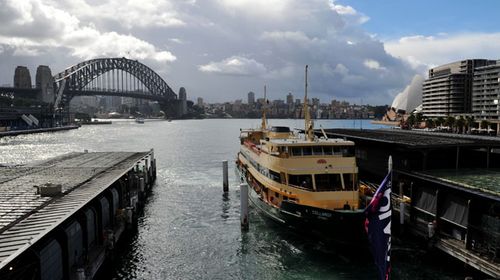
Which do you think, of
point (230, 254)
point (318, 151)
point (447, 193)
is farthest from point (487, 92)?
point (230, 254)

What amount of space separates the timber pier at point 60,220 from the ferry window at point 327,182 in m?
13.9

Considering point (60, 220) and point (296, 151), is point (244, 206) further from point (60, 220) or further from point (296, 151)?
point (60, 220)

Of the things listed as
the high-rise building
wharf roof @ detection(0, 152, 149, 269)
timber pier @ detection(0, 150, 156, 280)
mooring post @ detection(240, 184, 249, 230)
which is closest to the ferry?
mooring post @ detection(240, 184, 249, 230)

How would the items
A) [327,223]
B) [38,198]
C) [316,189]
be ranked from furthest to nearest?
[316,189] → [327,223] → [38,198]

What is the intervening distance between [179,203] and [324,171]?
20.6 m

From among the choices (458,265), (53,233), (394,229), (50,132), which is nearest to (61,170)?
(53,233)

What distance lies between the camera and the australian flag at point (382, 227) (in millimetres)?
14328

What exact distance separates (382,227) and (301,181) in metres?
16.2

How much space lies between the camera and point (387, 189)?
15.0 metres

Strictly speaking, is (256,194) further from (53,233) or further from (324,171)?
(53,233)

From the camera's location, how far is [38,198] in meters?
25.1

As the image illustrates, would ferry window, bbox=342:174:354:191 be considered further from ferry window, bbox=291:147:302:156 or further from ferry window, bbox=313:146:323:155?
ferry window, bbox=291:147:302:156

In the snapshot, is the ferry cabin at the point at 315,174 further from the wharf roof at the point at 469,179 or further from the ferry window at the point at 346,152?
the wharf roof at the point at 469,179

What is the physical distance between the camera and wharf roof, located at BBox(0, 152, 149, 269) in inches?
677
